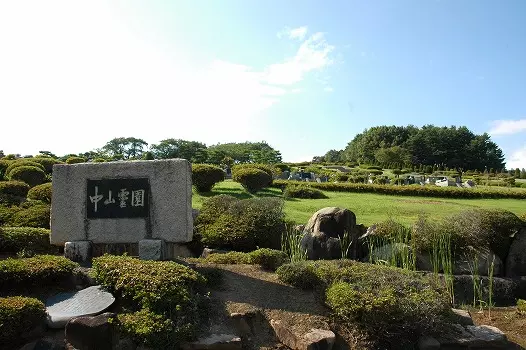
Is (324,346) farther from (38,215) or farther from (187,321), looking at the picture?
(38,215)

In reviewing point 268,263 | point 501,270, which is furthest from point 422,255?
point 268,263

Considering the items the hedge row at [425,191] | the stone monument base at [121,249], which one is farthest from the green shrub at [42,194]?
the hedge row at [425,191]

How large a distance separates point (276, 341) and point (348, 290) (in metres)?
1.09

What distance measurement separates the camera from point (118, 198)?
7.16 meters

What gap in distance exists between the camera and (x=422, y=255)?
8.73 m

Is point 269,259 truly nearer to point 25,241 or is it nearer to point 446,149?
point 25,241

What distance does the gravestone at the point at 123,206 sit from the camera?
692 cm

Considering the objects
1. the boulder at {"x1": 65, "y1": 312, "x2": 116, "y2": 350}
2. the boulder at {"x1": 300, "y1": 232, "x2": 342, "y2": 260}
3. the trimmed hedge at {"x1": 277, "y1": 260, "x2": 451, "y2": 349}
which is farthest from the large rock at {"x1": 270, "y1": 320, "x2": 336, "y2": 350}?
the boulder at {"x1": 300, "y1": 232, "x2": 342, "y2": 260}

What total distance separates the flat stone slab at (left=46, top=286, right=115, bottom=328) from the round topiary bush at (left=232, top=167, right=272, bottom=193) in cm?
1247

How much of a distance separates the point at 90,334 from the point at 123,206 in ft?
9.64

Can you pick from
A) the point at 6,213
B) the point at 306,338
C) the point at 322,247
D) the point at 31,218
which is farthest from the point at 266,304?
the point at 6,213

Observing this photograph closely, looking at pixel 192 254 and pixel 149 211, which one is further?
pixel 192 254

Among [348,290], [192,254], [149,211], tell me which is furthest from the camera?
[192,254]

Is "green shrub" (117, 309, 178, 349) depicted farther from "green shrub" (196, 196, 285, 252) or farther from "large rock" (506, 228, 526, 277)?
"large rock" (506, 228, 526, 277)
